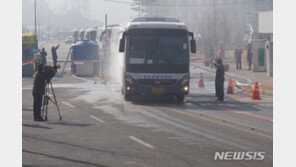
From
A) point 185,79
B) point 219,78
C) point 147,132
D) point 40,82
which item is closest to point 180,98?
point 185,79

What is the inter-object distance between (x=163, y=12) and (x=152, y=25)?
386 feet

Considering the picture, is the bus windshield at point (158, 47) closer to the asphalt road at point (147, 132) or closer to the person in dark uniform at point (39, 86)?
the asphalt road at point (147, 132)

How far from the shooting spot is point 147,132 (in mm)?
14492

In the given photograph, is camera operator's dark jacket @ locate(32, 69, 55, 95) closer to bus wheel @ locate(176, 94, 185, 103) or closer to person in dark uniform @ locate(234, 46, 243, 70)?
bus wheel @ locate(176, 94, 185, 103)

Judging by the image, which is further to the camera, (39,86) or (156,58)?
(156,58)

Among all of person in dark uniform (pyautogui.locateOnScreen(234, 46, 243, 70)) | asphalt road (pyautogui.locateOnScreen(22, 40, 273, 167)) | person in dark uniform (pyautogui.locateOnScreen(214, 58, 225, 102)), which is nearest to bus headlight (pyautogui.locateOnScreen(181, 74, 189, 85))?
asphalt road (pyautogui.locateOnScreen(22, 40, 273, 167))

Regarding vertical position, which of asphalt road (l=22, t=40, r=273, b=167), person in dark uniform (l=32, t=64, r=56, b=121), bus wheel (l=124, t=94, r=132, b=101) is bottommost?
asphalt road (l=22, t=40, r=273, b=167)

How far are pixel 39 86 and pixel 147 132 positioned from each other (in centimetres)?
430

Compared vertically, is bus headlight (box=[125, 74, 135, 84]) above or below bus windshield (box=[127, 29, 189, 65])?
below

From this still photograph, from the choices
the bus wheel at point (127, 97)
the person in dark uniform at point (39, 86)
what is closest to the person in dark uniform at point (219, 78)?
the bus wheel at point (127, 97)

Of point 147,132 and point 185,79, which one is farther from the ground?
point 185,79

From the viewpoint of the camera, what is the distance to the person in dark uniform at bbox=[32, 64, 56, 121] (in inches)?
662

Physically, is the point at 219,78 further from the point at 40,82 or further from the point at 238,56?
the point at 238,56

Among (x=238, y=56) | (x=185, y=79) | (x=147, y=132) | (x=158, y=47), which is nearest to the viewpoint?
(x=147, y=132)
